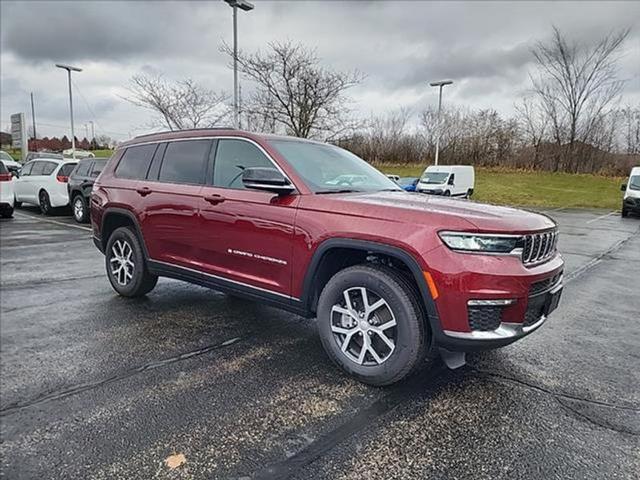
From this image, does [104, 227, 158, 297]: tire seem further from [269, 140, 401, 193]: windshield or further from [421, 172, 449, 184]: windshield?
[421, 172, 449, 184]: windshield

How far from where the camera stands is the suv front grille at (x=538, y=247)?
2.78 metres

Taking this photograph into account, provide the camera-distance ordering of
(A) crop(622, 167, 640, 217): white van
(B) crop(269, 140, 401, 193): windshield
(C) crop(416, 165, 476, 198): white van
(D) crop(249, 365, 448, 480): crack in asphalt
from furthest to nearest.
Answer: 1. (C) crop(416, 165, 476, 198): white van
2. (A) crop(622, 167, 640, 217): white van
3. (B) crop(269, 140, 401, 193): windshield
4. (D) crop(249, 365, 448, 480): crack in asphalt

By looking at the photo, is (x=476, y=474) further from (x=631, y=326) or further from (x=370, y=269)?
(x=631, y=326)

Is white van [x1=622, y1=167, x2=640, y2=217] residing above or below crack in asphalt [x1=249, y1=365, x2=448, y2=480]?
above

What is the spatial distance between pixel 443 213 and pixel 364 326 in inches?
36.9

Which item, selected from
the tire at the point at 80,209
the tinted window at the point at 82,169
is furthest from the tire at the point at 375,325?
the tinted window at the point at 82,169

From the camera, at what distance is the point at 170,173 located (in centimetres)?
443

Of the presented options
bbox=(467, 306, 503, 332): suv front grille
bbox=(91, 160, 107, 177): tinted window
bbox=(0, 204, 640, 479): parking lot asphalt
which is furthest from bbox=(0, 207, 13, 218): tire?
bbox=(467, 306, 503, 332): suv front grille

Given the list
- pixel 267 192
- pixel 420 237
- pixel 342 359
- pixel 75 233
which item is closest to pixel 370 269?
pixel 420 237

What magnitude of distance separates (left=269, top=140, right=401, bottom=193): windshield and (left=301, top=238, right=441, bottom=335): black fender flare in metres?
0.52

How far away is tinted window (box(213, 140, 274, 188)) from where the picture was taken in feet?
12.2

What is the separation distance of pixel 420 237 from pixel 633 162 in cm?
4238

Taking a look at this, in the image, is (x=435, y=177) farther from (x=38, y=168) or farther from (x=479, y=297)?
(x=479, y=297)

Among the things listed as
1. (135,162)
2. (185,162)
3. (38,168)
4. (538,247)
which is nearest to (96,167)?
(38,168)
